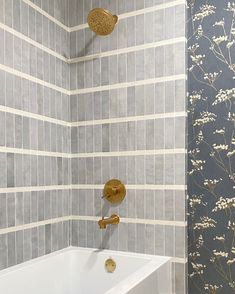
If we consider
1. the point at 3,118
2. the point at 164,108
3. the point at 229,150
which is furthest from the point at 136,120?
the point at 3,118

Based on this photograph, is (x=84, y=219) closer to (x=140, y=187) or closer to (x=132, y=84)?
(x=140, y=187)

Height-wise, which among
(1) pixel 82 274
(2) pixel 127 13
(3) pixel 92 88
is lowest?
(1) pixel 82 274

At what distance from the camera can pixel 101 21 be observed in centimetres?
194

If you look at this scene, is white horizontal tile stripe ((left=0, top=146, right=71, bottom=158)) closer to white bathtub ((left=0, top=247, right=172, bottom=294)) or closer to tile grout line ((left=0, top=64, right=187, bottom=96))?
tile grout line ((left=0, top=64, right=187, bottom=96))

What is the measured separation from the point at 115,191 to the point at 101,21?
39.8 inches

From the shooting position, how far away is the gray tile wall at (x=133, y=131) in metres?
1.93

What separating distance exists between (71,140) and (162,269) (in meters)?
1.01

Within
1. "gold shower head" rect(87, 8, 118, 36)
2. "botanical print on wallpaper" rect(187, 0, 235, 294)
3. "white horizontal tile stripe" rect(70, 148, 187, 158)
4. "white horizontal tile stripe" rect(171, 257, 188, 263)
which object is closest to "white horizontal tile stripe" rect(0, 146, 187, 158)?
"white horizontal tile stripe" rect(70, 148, 187, 158)

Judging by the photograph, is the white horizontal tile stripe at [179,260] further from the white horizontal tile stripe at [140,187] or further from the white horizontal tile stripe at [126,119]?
the white horizontal tile stripe at [126,119]

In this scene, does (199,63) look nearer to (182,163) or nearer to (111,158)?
(182,163)

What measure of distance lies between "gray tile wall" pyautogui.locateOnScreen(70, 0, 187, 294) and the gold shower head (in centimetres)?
15

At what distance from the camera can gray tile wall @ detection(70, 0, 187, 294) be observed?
1.93 meters

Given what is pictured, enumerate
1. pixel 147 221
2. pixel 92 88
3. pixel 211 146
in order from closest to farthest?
pixel 211 146, pixel 147 221, pixel 92 88

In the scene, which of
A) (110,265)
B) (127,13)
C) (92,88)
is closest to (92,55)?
(92,88)
